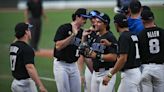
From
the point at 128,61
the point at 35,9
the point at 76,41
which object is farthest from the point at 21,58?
the point at 35,9

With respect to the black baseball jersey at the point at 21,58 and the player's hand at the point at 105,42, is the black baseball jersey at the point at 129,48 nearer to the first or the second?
the player's hand at the point at 105,42

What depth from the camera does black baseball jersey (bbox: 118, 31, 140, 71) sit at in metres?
9.55

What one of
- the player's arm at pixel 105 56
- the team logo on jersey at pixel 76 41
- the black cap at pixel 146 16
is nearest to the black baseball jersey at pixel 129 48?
the player's arm at pixel 105 56

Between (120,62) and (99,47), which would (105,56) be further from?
(120,62)

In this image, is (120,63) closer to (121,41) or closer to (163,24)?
(121,41)

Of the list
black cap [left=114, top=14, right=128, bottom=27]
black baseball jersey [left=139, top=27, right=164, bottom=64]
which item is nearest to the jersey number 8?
black baseball jersey [left=139, top=27, right=164, bottom=64]

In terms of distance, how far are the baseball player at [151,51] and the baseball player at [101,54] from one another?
55 centimetres

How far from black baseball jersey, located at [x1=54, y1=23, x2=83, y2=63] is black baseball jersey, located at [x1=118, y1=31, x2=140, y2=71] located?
49.1 inches

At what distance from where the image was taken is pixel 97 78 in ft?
32.9

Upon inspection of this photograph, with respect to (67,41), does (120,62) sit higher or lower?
lower

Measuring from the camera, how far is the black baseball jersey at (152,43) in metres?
10.0

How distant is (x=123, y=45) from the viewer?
9.56m

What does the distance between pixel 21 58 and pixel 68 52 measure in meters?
1.40

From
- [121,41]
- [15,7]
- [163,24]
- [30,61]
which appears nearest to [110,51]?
[121,41]
